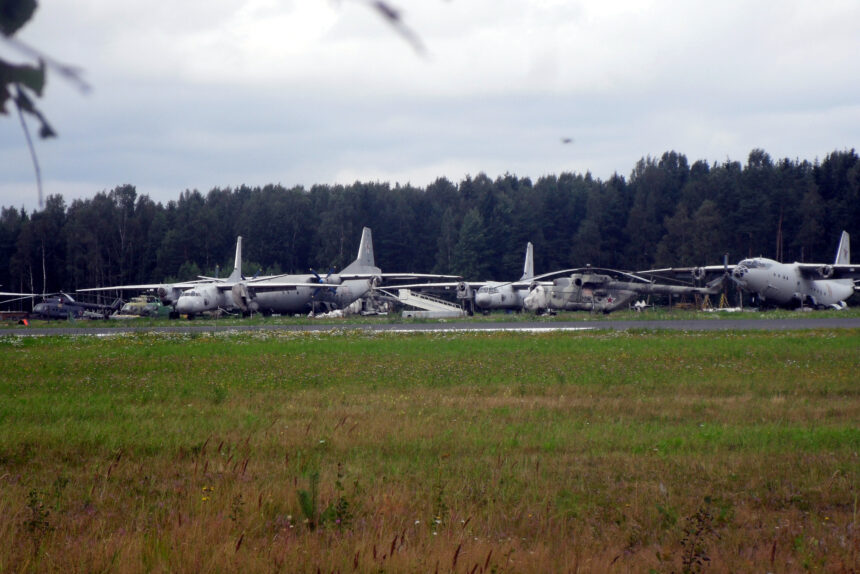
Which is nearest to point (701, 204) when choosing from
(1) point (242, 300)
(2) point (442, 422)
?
(1) point (242, 300)

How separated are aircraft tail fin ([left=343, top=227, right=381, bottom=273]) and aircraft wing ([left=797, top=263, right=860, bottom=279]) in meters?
34.3

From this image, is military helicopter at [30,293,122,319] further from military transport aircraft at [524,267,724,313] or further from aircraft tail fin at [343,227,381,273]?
military transport aircraft at [524,267,724,313]

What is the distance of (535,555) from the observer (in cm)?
475

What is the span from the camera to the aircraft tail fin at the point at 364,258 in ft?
217

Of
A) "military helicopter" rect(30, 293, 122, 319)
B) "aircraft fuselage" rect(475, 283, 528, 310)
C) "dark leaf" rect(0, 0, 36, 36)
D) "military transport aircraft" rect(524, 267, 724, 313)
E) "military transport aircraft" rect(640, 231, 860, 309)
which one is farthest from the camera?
"aircraft fuselage" rect(475, 283, 528, 310)

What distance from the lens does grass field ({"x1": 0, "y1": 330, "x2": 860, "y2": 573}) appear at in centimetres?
479

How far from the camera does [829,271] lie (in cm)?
4706

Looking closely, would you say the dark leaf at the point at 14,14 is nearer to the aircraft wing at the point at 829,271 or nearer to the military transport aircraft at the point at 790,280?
the military transport aircraft at the point at 790,280

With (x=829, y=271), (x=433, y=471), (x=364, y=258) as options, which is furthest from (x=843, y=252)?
(x=433, y=471)

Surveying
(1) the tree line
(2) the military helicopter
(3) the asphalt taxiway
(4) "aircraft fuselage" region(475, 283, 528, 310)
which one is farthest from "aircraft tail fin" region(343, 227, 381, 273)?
(3) the asphalt taxiway

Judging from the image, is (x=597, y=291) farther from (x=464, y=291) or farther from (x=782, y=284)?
(x=464, y=291)

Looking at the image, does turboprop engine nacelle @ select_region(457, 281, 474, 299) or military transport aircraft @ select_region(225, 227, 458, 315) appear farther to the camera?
turboprop engine nacelle @ select_region(457, 281, 474, 299)

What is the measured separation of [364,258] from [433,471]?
6035 cm

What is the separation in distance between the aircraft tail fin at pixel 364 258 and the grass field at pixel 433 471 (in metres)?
50.5
